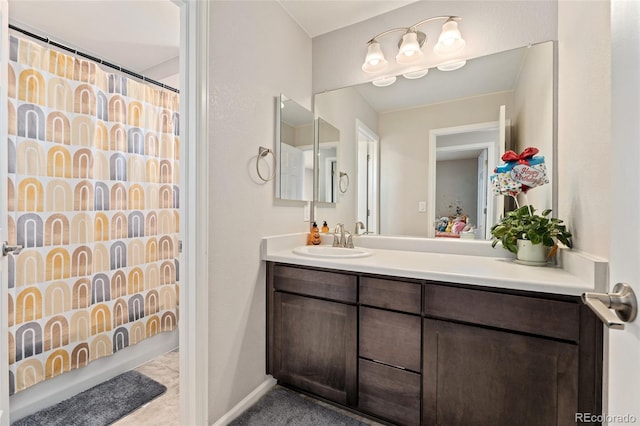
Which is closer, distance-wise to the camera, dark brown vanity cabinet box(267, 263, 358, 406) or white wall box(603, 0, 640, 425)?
white wall box(603, 0, 640, 425)

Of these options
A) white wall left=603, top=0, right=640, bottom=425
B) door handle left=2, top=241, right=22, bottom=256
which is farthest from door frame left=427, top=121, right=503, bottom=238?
door handle left=2, top=241, right=22, bottom=256

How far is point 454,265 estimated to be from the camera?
1.40m

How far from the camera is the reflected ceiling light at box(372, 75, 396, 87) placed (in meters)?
1.96

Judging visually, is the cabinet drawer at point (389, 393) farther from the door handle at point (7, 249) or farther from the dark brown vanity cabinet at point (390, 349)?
the door handle at point (7, 249)

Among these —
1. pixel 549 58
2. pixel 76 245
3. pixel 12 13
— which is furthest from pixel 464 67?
pixel 12 13

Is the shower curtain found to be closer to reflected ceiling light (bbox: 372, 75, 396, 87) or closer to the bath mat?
the bath mat

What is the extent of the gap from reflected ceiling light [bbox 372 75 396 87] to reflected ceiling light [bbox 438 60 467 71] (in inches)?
11.7

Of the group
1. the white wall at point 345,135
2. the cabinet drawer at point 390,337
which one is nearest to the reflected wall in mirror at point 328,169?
the white wall at point 345,135

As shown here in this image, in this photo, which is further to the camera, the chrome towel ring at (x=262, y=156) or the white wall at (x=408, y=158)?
the white wall at (x=408, y=158)

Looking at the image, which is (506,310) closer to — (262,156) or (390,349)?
(390,349)

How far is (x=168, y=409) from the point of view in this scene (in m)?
1.59

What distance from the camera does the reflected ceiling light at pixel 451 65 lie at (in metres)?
1.75

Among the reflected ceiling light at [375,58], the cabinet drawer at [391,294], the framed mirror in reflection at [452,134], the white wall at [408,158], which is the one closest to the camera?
the cabinet drawer at [391,294]

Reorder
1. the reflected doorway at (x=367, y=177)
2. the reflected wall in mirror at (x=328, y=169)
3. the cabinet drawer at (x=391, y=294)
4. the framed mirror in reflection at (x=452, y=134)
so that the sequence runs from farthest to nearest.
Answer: the reflected wall in mirror at (x=328, y=169), the reflected doorway at (x=367, y=177), the framed mirror in reflection at (x=452, y=134), the cabinet drawer at (x=391, y=294)
